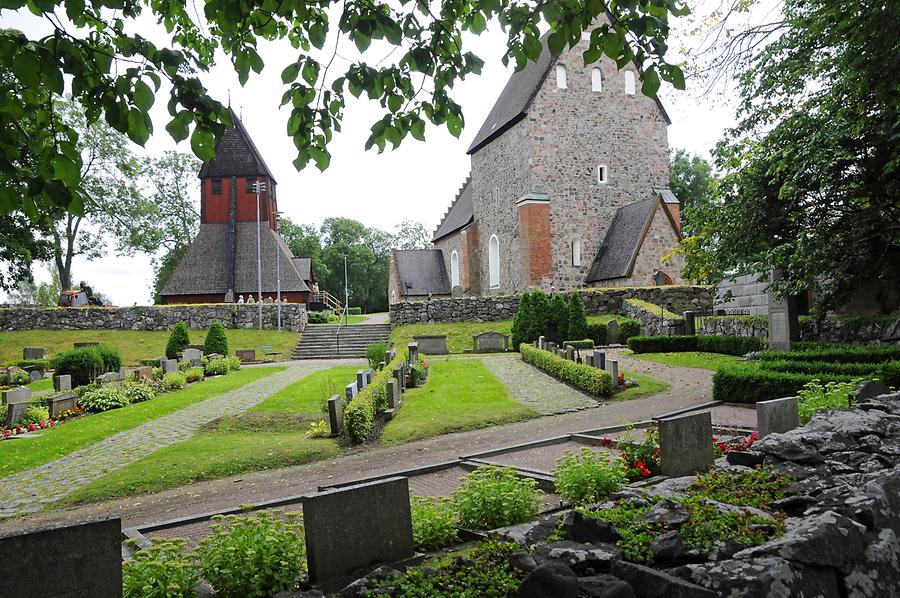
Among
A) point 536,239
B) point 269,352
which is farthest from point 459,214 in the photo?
point 269,352

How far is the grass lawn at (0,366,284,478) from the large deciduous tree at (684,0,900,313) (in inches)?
534

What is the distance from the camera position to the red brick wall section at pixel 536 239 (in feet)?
113

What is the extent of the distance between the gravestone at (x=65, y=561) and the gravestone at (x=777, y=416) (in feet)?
20.3

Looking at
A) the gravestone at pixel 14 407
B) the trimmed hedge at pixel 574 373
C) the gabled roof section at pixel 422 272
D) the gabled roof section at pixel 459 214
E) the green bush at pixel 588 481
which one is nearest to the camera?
the green bush at pixel 588 481

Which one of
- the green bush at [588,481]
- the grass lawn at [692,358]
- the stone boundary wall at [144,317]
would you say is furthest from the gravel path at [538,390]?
the stone boundary wall at [144,317]

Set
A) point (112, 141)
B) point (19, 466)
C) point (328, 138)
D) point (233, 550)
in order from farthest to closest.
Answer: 1. point (112, 141)
2. point (19, 466)
3. point (328, 138)
4. point (233, 550)

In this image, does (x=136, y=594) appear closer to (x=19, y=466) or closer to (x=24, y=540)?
(x=24, y=540)

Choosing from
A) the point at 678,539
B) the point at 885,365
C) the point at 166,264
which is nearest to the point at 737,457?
the point at 678,539

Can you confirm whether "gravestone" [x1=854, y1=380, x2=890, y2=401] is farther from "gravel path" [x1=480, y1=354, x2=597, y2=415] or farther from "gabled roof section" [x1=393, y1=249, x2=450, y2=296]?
"gabled roof section" [x1=393, y1=249, x2=450, y2=296]

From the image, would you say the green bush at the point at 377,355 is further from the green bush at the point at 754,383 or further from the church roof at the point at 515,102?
the church roof at the point at 515,102

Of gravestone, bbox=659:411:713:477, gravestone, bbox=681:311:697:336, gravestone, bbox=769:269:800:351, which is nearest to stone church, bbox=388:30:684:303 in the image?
gravestone, bbox=681:311:697:336

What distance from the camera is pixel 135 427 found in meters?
12.7

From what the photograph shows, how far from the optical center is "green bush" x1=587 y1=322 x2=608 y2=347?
82.6 ft

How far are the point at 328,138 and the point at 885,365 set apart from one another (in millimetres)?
9911
